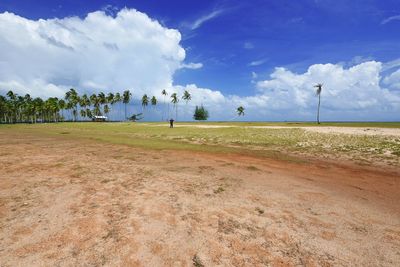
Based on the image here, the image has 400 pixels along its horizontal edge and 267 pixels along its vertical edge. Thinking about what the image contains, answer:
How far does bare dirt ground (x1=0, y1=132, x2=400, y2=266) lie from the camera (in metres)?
4.84

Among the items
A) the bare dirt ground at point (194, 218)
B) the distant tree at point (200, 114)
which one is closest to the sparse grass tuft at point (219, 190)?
the bare dirt ground at point (194, 218)

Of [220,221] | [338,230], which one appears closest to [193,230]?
[220,221]

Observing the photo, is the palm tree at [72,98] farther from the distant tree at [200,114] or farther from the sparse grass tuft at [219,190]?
the sparse grass tuft at [219,190]

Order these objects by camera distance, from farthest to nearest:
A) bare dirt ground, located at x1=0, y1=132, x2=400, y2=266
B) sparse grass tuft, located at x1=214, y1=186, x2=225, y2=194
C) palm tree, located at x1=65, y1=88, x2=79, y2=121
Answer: palm tree, located at x1=65, y1=88, x2=79, y2=121 < sparse grass tuft, located at x1=214, y1=186, x2=225, y2=194 < bare dirt ground, located at x1=0, y1=132, x2=400, y2=266

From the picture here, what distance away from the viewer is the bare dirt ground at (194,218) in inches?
191

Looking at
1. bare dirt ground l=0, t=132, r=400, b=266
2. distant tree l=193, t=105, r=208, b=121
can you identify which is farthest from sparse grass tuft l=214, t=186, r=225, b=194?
distant tree l=193, t=105, r=208, b=121

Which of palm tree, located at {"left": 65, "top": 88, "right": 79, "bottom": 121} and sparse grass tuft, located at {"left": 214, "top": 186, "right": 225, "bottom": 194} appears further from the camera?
palm tree, located at {"left": 65, "top": 88, "right": 79, "bottom": 121}

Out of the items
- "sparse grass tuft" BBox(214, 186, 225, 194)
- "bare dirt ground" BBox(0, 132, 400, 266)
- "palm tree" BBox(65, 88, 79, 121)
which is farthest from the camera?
"palm tree" BBox(65, 88, 79, 121)

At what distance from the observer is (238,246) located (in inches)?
204

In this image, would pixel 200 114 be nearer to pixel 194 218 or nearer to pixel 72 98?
pixel 72 98

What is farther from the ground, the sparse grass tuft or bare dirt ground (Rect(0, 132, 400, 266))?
the sparse grass tuft

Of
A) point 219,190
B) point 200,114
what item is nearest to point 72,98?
point 200,114

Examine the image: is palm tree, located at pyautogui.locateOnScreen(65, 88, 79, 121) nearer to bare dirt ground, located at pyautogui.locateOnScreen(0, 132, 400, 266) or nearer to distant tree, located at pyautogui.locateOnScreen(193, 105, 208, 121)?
distant tree, located at pyautogui.locateOnScreen(193, 105, 208, 121)

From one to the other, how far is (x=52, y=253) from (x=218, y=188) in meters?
5.45
